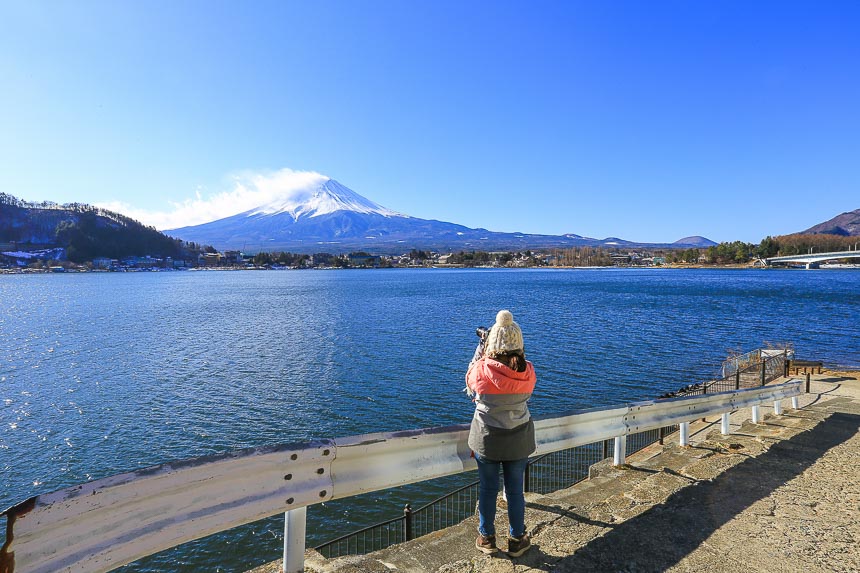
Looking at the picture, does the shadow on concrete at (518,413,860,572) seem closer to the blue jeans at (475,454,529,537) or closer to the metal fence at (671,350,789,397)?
the blue jeans at (475,454,529,537)

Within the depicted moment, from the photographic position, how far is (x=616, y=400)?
18406 millimetres

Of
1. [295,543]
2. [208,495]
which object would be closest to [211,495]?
[208,495]

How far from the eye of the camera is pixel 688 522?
4512mm

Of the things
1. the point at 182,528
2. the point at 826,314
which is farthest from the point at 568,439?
the point at 826,314

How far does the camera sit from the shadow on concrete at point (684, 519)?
12.5 ft

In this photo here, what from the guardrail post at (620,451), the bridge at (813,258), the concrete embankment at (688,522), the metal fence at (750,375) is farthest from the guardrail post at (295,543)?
the bridge at (813,258)

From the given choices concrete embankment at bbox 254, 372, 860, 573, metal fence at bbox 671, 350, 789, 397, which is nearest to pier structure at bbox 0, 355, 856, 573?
concrete embankment at bbox 254, 372, 860, 573

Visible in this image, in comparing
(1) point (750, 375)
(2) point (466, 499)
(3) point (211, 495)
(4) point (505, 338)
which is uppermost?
(4) point (505, 338)

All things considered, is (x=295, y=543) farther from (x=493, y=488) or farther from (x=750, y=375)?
(x=750, y=375)

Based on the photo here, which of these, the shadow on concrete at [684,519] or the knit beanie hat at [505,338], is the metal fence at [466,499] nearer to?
the shadow on concrete at [684,519]

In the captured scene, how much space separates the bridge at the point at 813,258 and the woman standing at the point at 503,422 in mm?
222111

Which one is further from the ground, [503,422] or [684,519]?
[503,422]

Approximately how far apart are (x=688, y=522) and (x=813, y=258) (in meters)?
229

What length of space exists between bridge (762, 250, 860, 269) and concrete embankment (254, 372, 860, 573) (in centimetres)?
21831
